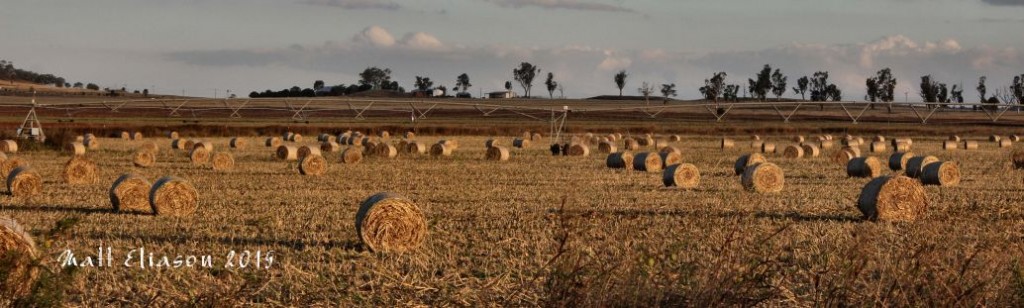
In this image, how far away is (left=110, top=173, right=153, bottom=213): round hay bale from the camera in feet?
57.5

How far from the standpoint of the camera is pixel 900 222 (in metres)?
16.2

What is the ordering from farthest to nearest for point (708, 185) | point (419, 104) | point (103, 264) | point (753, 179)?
point (419, 104)
point (708, 185)
point (753, 179)
point (103, 264)

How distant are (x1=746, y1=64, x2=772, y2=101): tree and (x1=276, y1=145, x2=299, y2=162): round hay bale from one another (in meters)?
164

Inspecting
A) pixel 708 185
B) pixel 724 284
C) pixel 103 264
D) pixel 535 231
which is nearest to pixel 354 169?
pixel 708 185

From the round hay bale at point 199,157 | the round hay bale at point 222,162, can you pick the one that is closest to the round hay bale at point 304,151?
the round hay bale at point 199,157

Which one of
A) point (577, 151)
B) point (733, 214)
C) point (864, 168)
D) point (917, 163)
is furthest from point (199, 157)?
point (733, 214)

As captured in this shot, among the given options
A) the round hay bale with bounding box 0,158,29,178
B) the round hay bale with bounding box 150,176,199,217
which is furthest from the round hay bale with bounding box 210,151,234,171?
the round hay bale with bounding box 150,176,199,217

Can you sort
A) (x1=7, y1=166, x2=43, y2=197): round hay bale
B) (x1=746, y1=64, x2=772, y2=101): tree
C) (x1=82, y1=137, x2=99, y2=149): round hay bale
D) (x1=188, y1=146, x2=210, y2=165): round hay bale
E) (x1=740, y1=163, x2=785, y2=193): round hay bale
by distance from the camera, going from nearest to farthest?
1. (x1=7, y1=166, x2=43, y2=197): round hay bale
2. (x1=740, y1=163, x2=785, y2=193): round hay bale
3. (x1=188, y1=146, x2=210, y2=165): round hay bale
4. (x1=82, y1=137, x2=99, y2=149): round hay bale
5. (x1=746, y1=64, x2=772, y2=101): tree

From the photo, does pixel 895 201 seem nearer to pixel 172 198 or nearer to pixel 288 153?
pixel 172 198

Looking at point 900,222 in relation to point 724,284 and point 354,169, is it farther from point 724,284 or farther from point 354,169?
point 354,169

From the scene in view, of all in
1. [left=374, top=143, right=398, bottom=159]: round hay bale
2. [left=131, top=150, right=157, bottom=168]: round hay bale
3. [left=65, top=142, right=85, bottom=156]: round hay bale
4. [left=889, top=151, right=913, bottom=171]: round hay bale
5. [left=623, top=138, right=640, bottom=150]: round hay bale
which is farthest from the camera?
[left=623, top=138, right=640, bottom=150]: round hay bale

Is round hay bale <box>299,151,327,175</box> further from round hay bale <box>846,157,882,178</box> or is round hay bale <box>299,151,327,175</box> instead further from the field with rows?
round hay bale <box>846,157,882,178</box>

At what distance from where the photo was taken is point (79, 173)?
80.0 ft

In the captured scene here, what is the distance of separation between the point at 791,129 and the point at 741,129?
15.9 feet
